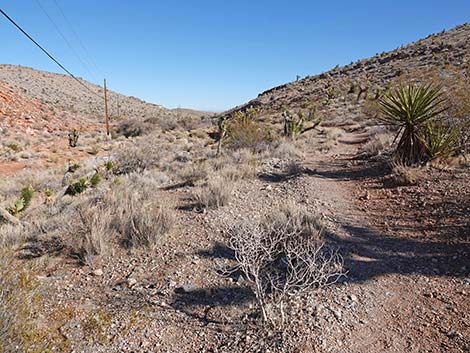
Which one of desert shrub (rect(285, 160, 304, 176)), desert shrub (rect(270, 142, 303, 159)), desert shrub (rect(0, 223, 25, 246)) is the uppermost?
desert shrub (rect(270, 142, 303, 159))

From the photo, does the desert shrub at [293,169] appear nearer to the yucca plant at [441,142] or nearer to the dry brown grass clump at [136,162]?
the yucca plant at [441,142]

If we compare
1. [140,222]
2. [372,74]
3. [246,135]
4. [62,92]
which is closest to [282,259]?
[140,222]

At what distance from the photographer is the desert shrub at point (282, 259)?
380 centimetres

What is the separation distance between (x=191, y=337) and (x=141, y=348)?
0.50 meters

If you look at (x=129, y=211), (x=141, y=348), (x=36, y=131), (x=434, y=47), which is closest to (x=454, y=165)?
(x=129, y=211)

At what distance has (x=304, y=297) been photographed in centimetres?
407

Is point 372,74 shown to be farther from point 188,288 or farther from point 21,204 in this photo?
point 188,288

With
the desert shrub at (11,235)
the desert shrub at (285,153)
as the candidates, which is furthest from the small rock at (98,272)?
the desert shrub at (285,153)

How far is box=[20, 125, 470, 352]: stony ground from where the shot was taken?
11.3 feet

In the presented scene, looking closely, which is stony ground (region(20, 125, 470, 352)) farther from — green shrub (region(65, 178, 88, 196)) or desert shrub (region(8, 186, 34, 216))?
green shrub (region(65, 178, 88, 196))

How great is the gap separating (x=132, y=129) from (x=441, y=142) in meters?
27.6

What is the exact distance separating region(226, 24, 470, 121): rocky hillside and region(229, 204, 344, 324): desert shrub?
22.7 m

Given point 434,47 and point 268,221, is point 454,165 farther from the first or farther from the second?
point 434,47

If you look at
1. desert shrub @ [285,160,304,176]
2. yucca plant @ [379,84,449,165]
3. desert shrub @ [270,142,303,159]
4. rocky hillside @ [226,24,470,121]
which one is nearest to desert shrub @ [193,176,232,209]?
desert shrub @ [285,160,304,176]
